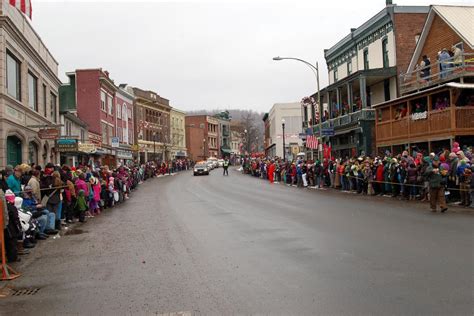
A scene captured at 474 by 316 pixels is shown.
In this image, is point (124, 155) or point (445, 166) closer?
point (445, 166)

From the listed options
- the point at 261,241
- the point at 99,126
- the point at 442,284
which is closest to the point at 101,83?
the point at 99,126

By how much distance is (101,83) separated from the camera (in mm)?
55594

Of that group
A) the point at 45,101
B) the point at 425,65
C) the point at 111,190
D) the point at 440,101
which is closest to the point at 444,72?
the point at 440,101

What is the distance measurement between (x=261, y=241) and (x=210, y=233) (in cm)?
183

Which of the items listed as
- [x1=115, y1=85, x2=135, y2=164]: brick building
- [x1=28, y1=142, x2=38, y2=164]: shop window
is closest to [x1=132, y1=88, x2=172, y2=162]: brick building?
[x1=115, y1=85, x2=135, y2=164]: brick building

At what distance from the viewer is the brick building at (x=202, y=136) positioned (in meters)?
108

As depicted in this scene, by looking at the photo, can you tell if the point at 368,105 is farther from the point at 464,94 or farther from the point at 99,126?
the point at 99,126

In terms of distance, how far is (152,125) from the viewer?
8000 cm

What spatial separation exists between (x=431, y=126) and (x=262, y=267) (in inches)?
716

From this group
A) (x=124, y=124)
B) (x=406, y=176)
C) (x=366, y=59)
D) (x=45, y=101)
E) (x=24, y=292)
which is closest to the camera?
(x=24, y=292)

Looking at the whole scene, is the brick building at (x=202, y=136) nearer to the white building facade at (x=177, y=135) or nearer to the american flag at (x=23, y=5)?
the white building facade at (x=177, y=135)

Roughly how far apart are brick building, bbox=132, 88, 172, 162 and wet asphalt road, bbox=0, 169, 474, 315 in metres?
61.5

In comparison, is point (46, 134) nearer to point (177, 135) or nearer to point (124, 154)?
point (124, 154)

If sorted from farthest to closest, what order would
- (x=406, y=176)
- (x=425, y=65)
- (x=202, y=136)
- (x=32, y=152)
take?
(x=202, y=136)
(x=425, y=65)
(x=32, y=152)
(x=406, y=176)
